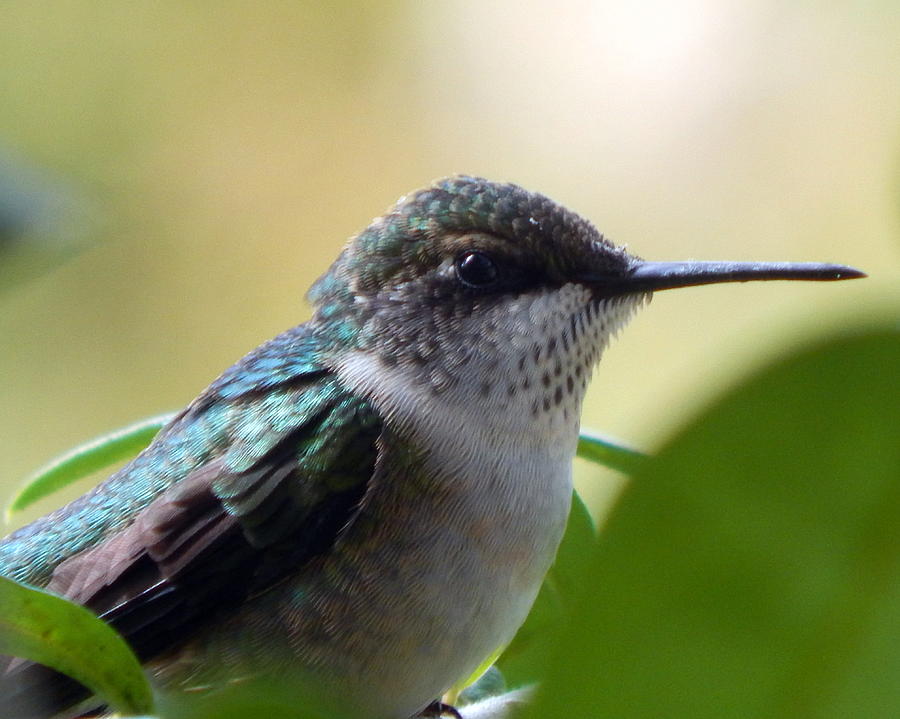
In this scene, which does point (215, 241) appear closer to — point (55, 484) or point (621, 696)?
point (55, 484)

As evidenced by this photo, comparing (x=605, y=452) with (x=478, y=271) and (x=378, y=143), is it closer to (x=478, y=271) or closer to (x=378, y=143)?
(x=478, y=271)

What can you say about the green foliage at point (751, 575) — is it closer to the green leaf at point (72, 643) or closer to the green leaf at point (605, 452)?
the green leaf at point (72, 643)

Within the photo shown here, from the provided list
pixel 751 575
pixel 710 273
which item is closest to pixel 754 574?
pixel 751 575

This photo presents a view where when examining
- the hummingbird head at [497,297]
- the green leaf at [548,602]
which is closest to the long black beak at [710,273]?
the hummingbird head at [497,297]

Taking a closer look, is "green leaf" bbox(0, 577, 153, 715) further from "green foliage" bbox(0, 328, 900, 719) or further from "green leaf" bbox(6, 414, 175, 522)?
"green leaf" bbox(6, 414, 175, 522)

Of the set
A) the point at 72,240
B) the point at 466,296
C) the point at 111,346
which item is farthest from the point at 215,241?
the point at 72,240

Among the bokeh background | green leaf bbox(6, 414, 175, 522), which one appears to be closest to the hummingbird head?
green leaf bbox(6, 414, 175, 522)
